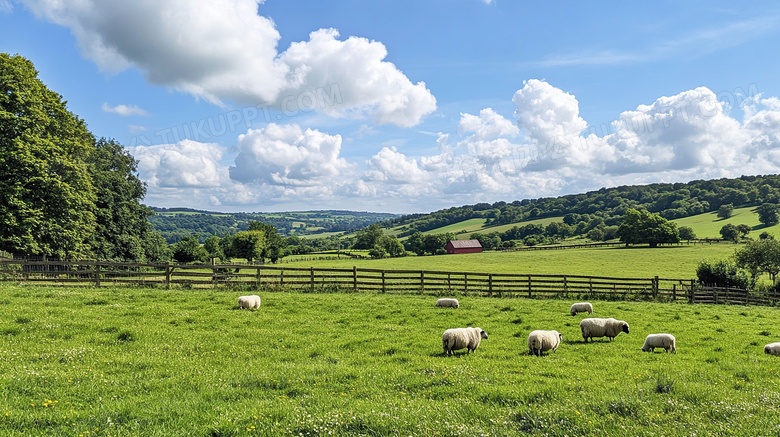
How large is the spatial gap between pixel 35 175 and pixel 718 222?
442 ft

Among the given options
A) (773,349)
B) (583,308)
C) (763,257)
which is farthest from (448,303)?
(763,257)

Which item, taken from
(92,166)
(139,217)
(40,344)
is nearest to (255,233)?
(139,217)

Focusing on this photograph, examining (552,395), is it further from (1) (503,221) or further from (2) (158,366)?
(1) (503,221)

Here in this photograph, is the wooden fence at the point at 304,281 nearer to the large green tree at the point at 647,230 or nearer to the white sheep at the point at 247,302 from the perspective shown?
the white sheep at the point at 247,302

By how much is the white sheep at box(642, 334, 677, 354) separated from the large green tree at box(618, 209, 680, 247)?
289 ft

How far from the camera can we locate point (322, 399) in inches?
244

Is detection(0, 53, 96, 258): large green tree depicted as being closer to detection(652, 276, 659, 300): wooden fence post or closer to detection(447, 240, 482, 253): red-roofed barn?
detection(652, 276, 659, 300): wooden fence post

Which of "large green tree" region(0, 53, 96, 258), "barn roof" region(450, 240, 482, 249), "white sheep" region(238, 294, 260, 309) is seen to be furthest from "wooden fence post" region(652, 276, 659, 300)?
"barn roof" region(450, 240, 482, 249)

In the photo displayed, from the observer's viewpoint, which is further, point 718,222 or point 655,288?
point 718,222

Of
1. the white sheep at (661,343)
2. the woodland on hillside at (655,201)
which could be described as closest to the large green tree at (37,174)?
the white sheep at (661,343)

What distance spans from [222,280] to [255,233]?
212ft

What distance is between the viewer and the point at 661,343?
10906 millimetres

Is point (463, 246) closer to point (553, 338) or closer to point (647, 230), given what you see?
point (647, 230)

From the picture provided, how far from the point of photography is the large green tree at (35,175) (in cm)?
2245
